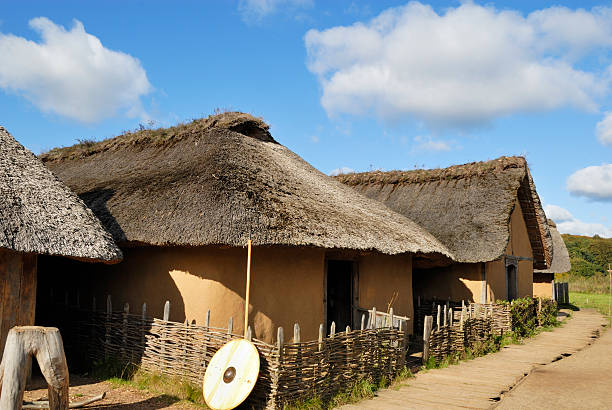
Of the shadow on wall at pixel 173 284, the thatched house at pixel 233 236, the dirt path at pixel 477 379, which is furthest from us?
the shadow on wall at pixel 173 284

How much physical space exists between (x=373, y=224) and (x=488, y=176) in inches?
278

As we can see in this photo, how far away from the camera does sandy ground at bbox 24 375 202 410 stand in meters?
6.29

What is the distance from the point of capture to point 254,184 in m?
8.23

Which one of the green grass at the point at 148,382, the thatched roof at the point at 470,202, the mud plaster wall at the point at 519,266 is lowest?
the green grass at the point at 148,382

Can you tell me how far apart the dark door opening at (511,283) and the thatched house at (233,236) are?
5505 mm

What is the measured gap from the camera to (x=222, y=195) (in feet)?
25.0

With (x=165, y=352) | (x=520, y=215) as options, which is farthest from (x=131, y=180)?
(x=520, y=215)

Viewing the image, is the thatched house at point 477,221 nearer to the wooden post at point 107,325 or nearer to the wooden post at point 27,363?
the wooden post at point 107,325

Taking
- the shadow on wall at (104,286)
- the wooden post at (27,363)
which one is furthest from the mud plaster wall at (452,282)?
the wooden post at (27,363)

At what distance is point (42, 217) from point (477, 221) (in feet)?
35.0

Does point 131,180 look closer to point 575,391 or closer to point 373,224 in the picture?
point 373,224

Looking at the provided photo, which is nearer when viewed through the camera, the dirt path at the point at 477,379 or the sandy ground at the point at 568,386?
the dirt path at the point at 477,379

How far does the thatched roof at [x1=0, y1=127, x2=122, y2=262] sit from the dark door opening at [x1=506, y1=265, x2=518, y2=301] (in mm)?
12067

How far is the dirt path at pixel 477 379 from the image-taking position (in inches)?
267
